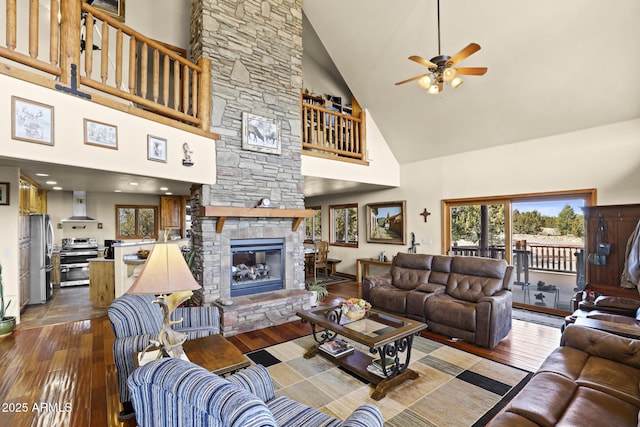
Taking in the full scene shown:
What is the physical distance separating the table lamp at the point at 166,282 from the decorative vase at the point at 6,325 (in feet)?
12.1

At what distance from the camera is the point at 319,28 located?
5668 millimetres

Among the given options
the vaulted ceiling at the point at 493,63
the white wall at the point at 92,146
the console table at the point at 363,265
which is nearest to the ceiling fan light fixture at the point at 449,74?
the vaulted ceiling at the point at 493,63

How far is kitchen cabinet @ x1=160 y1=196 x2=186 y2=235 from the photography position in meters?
→ 7.90

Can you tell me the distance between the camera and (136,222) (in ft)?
25.6

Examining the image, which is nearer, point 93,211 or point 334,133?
point 334,133

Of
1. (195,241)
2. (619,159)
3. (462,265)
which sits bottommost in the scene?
(462,265)

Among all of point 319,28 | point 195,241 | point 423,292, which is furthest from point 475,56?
point 195,241

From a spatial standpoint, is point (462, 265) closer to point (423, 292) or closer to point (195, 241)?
point (423, 292)

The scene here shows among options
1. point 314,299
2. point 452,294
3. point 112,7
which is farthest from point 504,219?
point 112,7

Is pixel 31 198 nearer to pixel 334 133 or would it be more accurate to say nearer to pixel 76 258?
pixel 76 258

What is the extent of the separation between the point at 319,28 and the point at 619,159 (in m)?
5.12

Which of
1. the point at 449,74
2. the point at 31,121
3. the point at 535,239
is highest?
the point at 449,74

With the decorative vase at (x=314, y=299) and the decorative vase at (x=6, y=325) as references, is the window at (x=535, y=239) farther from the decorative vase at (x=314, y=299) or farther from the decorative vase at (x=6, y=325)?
the decorative vase at (x=6, y=325)

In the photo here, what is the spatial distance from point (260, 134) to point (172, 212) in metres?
4.65
